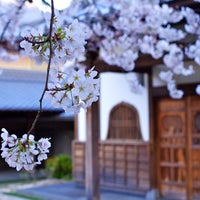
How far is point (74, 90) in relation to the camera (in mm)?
885

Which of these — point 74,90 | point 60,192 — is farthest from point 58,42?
point 60,192

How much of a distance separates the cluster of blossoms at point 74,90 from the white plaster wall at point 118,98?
6.02 meters

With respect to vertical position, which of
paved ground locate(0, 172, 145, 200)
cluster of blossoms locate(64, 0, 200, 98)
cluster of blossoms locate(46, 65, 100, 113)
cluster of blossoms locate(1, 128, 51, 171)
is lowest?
paved ground locate(0, 172, 145, 200)

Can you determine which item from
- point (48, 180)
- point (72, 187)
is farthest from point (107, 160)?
point (48, 180)

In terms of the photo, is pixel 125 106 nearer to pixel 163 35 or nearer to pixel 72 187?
pixel 72 187

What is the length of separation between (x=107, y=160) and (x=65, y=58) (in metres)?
6.79

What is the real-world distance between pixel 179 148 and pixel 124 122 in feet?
4.03

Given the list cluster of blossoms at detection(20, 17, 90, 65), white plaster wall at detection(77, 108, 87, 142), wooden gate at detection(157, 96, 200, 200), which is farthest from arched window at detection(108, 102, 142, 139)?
cluster of blossoms at detection(20, 17, 90, 65)

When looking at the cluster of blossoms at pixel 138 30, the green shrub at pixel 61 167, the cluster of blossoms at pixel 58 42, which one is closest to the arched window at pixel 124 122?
the cluster of blossoms at pixel 138 30

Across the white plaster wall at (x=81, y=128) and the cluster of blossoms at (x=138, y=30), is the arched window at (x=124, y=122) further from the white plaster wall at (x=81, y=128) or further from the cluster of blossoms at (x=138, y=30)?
the cluster of blossoms at (x=138, y=30)

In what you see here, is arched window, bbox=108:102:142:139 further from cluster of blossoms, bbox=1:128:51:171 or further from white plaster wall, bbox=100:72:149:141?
cluster of blossoms, bbox=1:128:51:171

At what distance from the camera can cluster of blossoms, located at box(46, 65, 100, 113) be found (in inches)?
34.9

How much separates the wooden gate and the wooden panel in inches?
11.3

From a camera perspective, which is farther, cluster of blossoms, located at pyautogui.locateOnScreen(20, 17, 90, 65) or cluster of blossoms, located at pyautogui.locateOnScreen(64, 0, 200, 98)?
cluster of blossoms, located at pyautogui.locateOnScreen(64, 0, 200, 98)
